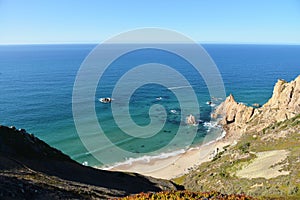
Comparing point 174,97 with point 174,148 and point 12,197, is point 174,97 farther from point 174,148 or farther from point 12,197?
point 12,197

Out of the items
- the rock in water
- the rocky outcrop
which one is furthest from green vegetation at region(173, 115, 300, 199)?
the rock in water

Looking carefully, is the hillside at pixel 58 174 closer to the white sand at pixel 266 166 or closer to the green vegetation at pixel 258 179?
the green vegetation at pixel 258 179

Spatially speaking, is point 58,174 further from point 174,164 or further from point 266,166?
point 174,164

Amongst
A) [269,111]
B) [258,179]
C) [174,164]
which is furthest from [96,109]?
[258,179]

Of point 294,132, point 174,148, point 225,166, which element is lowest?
point 174,148

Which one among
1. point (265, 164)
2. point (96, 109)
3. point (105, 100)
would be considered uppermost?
point (105, 100)

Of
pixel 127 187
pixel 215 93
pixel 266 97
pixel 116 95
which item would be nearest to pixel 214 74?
pixel 215 93

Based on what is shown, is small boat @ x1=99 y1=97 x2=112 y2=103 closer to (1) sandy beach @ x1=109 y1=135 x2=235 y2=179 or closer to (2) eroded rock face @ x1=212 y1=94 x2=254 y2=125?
(2) eroded rock face @ x1=212 y1=94 x2=254 y2=125
